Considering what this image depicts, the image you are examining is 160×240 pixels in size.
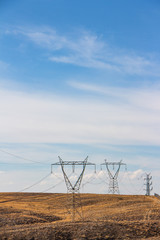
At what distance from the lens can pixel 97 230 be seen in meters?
42.1

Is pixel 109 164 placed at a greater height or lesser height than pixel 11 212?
greater

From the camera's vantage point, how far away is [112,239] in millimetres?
40250

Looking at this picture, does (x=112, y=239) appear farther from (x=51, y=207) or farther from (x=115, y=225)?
(x=51, y=207)

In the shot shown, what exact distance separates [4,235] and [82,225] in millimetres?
9916

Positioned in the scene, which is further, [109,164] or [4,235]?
[109,164]

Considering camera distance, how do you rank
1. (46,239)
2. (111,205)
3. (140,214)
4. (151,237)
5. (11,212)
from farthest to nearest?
(111,205) < (11,212) < (140,214) < (151,237) < (46,239)

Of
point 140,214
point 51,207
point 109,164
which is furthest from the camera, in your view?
point 109,164

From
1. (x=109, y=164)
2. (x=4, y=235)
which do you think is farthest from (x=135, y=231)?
(x=109, y=164)

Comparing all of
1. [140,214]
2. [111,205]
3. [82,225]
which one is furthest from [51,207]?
[82,225]

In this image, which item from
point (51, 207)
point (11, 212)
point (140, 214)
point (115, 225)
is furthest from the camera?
point (51, 207)

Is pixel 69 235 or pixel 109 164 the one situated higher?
pixel 109 164

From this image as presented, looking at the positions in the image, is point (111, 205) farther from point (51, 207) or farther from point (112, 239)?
point (112, 239)

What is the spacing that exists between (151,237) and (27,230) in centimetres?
1542

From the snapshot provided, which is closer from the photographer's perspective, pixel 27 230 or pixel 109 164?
pixel 27 230
